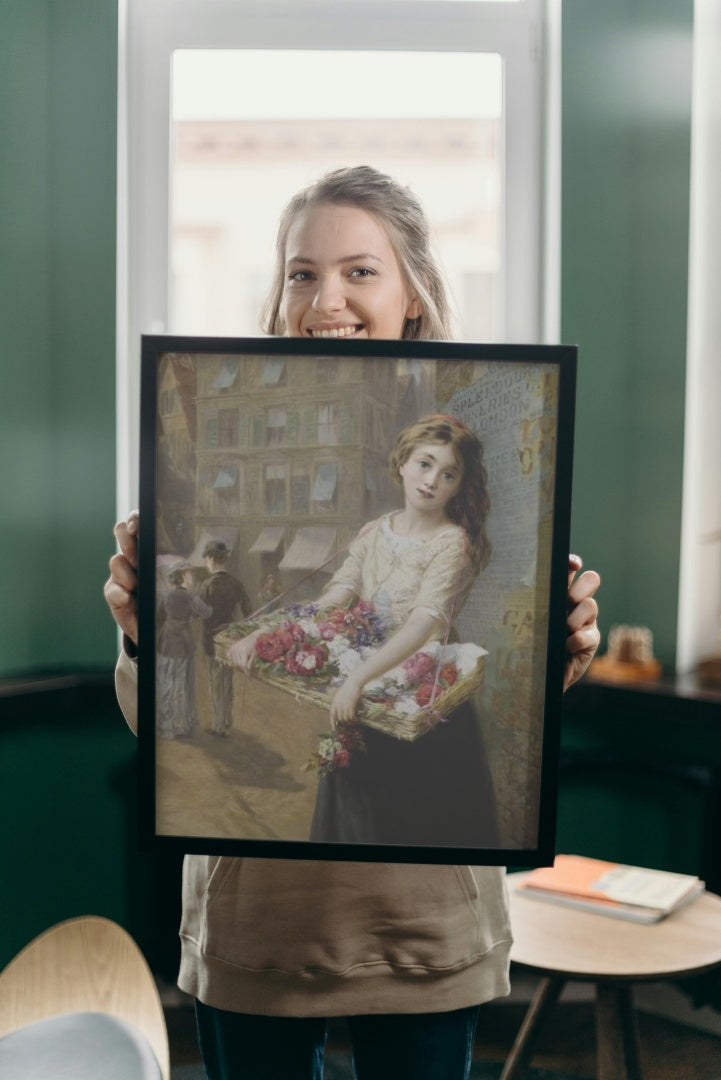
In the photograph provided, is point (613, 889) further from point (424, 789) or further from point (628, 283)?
point (628, 283)

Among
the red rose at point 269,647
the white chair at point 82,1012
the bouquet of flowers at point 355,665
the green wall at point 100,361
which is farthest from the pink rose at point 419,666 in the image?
the green wall at point 100,361

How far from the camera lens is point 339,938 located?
1034 mm

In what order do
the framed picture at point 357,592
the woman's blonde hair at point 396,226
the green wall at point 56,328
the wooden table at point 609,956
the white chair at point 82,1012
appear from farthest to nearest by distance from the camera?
the green wall at point 56,328, the wooden table at point 609,956, the woman's blonde hair at point 396,226, the framed picture at point 357,592, the white chair at point 82,1012

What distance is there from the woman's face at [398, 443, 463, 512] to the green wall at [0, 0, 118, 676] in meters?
1.72

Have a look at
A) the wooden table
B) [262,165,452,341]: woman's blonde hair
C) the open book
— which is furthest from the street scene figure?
the open book

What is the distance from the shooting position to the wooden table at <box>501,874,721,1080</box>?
165cm

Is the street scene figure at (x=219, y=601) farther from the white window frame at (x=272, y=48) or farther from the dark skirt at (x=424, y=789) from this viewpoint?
the white window frame at (x=272, y=48)

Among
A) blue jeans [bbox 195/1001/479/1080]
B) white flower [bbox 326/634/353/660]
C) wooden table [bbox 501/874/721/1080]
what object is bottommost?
wooden table [bbox 501/874/721/1080]

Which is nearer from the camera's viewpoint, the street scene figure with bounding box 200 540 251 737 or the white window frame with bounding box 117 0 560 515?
the street scene figure with bounding box 200 540 251 737

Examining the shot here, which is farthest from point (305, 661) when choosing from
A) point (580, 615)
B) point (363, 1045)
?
point (363, 1045)

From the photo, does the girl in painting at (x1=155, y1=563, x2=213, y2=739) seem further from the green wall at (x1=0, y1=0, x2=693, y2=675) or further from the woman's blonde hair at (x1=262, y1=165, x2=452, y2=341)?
the green wall at (x1=0, y1=0, x2=693, y2=675)

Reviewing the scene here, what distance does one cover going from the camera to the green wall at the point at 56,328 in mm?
2447

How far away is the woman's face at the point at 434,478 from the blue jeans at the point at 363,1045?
52 cm

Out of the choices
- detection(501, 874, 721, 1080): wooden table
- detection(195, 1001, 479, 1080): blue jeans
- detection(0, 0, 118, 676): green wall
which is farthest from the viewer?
detection(0, 0, 118, 676): green wall
